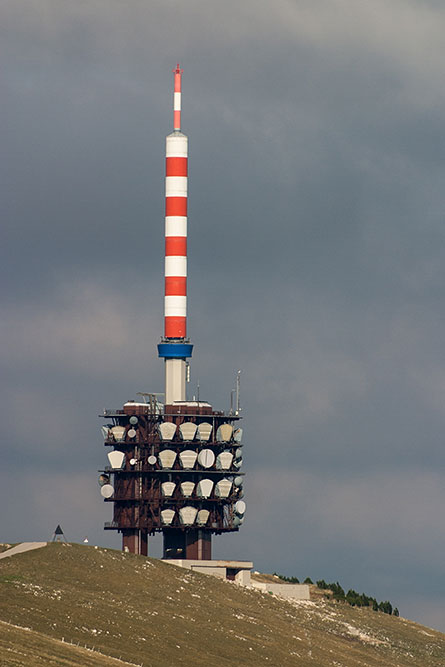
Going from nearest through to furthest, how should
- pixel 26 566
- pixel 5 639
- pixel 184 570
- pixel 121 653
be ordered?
pixel 5 639 < pixel 121 653 < pixel 26 566 < pixel 184 570

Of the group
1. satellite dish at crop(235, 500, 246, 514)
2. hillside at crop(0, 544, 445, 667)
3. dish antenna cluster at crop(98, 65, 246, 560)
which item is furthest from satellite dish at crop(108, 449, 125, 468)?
hillside at crop(0, 544, 445, 667)

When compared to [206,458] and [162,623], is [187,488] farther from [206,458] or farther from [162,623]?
[162,623]

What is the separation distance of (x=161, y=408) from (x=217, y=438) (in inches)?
256

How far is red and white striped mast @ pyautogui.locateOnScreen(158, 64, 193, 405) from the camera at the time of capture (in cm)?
14512

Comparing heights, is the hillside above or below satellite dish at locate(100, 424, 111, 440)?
below

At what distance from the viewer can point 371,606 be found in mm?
141250

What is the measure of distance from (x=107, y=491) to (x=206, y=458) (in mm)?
10625

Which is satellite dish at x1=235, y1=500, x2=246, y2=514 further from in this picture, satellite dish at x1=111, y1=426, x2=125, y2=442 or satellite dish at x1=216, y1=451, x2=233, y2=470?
satellite dish at x1=111, y1=426, x2=125, y2=442

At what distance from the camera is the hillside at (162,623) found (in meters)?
83.1

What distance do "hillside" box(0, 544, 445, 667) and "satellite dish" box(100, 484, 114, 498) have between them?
21.7 m

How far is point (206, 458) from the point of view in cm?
13988

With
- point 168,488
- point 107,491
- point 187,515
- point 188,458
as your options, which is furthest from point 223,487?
point 107,491

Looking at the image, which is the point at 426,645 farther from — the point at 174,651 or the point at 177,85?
the point at 177,85

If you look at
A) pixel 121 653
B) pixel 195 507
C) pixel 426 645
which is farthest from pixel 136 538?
pixel 121 653
